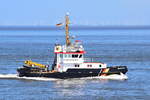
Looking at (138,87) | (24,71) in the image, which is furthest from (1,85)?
(138,87)

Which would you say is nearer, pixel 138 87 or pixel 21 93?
pixel 21 93

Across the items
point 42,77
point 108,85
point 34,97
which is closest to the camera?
point 34,97

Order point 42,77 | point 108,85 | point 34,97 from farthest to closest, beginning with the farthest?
point 42,77, point 108,85, point 34,97

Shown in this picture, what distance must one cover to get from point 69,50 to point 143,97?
15733mm

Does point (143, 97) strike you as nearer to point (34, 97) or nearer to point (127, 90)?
point (127, 90)

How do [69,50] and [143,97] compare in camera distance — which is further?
[69,50]

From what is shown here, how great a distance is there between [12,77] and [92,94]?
642 inches

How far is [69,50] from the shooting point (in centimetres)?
7331

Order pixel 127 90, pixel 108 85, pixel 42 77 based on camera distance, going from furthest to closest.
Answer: pixel 42 77
pixel 108 85
pixel 127 90

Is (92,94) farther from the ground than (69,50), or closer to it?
closer to it

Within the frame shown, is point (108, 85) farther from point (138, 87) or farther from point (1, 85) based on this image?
point (1, 85)

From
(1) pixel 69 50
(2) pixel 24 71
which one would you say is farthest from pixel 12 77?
(1) pixel 69 50

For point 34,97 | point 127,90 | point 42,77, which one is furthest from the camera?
point 42,77

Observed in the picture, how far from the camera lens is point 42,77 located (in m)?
73.4
